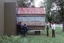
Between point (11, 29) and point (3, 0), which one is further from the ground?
point (3, 0)

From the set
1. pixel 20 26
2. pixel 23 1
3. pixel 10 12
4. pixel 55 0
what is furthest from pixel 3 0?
pixel 23 1

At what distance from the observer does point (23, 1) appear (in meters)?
43.8

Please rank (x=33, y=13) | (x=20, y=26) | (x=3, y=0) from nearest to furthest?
(x=3, y=0) → (x=20, y=26) → (x=33, y=13)

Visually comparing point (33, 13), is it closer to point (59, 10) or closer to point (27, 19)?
point (27, 19)

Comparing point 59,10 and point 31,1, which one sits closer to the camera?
point 59,10

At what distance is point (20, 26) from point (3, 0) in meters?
4.96

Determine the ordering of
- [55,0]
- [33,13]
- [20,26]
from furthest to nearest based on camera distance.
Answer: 1. [55,0]
2. [33,13]
3. [20,26]

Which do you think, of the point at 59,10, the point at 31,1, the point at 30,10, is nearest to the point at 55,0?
the point at 59,10

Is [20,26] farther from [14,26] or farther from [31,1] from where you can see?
[31,1]

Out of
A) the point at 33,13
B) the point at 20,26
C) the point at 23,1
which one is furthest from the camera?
the point at 23,1

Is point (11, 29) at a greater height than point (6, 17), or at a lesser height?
lesser

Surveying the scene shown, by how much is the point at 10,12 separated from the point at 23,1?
23.9 metres

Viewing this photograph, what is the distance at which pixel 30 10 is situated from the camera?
2523 centimetres

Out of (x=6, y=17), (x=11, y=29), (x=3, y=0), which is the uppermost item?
(x=3, y=0)
